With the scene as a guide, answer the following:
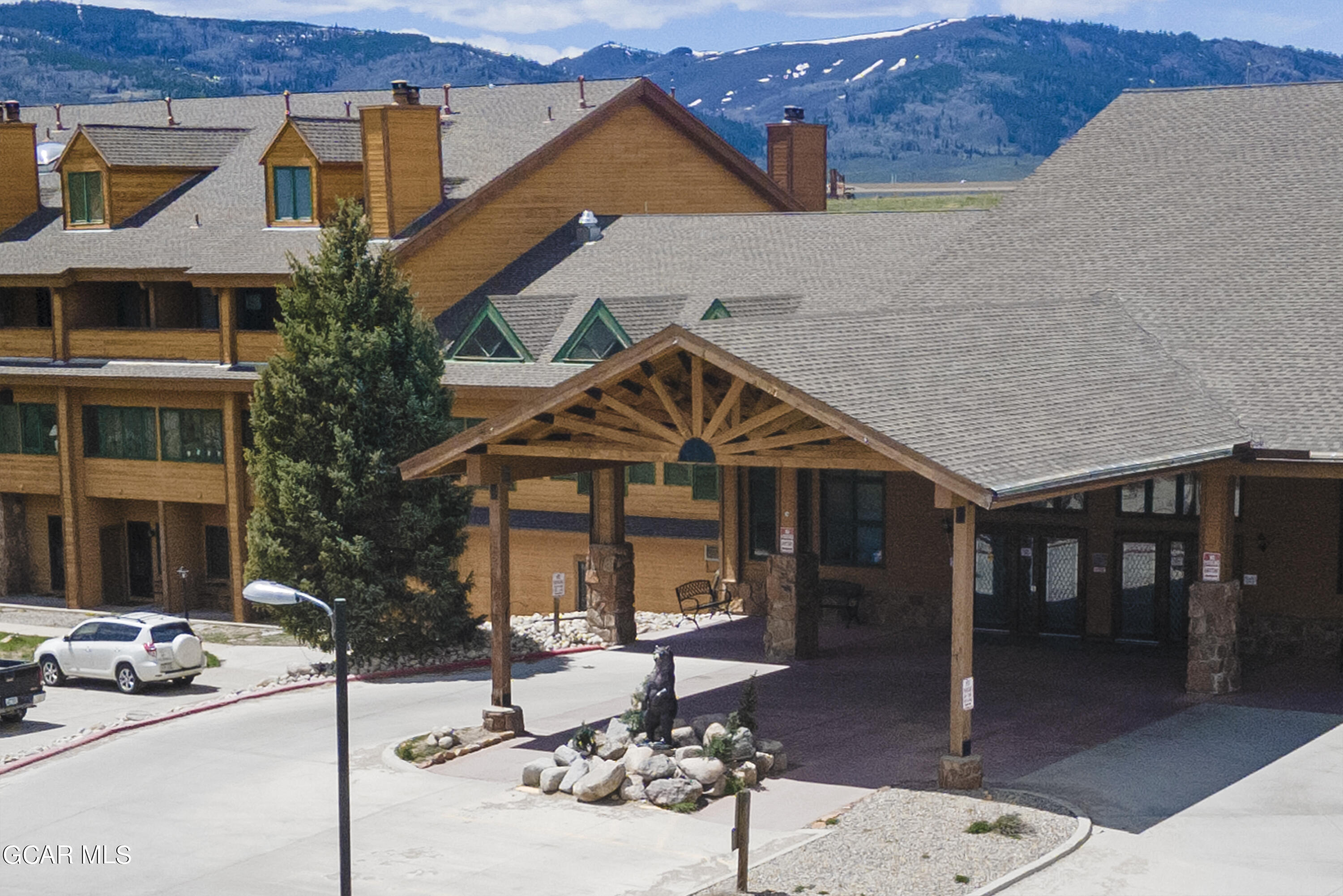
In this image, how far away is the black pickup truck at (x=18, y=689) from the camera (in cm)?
2816

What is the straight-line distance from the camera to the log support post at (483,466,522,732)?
24391 mm

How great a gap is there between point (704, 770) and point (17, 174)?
114 feet

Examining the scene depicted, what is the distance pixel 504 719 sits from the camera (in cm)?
2430

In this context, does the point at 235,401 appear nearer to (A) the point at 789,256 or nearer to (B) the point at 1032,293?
(A) the point at 789,256

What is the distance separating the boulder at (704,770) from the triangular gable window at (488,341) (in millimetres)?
17142

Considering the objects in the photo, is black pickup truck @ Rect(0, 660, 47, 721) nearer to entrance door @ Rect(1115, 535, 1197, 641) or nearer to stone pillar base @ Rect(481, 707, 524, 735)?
stone pillar base @ Rect(481, 707, 524, 735)

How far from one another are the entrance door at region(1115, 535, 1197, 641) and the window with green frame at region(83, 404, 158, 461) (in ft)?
77.6

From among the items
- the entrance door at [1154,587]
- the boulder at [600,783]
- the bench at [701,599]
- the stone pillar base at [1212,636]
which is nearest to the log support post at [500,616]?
the boulder at [600,783]

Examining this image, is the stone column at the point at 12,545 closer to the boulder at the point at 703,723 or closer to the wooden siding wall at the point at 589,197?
the wooden siding wall at the point at 589,197

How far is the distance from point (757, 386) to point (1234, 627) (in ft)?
31.5

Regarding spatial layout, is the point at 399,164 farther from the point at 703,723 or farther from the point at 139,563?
the point at 703,723
